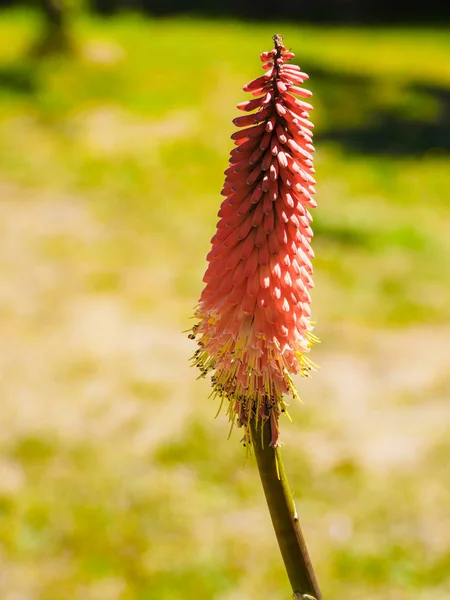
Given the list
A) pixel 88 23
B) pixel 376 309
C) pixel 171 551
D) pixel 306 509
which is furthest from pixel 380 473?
pixel 88 23

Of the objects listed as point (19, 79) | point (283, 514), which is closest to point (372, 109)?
point (19, 79)

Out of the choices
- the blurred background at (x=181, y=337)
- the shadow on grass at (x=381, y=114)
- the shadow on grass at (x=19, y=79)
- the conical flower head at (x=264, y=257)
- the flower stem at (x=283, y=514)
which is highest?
the shadow on grass at (x=19, y=79)

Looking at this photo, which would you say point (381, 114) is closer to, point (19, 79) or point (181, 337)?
point (19, 79)

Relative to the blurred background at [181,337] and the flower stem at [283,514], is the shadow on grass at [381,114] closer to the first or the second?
the blurred background at [181,337]

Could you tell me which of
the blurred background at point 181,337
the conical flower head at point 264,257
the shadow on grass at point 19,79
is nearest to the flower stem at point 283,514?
the conical flower head at point 264,257

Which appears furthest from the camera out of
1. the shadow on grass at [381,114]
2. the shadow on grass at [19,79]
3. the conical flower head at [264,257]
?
the shadow on grass at [19,79]
